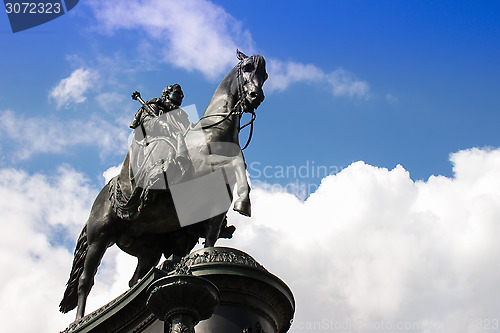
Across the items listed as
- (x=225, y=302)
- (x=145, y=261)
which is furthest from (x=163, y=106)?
(x=225, y=302)

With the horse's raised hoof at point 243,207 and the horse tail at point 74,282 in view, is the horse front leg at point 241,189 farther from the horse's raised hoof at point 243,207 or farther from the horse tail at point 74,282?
the horse tail at point 74,282

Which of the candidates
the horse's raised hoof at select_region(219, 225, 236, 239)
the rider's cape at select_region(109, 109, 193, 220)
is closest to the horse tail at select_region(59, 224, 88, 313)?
the rider's cape at select_region(109, 109, 193, 220)

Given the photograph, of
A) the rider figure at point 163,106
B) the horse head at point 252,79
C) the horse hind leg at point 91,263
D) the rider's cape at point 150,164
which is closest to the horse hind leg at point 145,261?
the horse hind leg at point 91,263

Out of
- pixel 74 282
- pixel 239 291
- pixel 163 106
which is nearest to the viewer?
pixel 239 291

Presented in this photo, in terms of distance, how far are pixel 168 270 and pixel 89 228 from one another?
13.3 ft

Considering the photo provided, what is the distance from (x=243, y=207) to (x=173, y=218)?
2028 mm

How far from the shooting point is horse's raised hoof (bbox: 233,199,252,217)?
9750mm

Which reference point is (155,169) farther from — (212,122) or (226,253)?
(226,253)

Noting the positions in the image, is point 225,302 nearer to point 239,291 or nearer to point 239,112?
point 239,291

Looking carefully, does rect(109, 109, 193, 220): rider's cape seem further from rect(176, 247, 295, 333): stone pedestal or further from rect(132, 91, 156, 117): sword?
rect(176, 247, 295, 333): stone pedestal

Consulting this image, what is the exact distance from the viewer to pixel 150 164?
1132cm

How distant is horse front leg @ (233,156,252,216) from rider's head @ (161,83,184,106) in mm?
2584

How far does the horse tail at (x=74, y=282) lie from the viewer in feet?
41.3

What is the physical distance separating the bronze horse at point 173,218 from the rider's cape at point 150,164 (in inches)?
6.2
